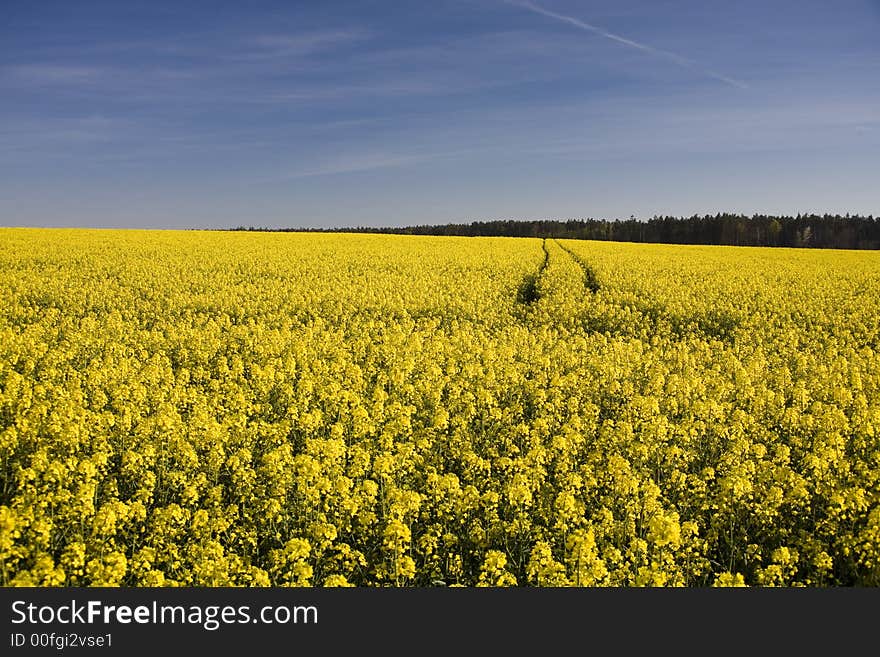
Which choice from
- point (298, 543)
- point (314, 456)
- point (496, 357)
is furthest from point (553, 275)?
point (298, 543)

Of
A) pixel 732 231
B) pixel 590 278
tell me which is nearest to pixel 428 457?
pixel 590 278

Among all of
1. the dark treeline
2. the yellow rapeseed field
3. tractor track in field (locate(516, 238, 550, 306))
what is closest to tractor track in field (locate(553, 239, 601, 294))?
tractor track in field (locate(516, 238, 550, 306))

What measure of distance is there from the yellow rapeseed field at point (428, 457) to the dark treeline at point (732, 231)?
88.4m

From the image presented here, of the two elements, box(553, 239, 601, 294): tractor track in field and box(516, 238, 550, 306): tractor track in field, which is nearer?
box(516, 238, 550, 306): tractor track in field

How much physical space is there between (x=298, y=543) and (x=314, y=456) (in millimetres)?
1691

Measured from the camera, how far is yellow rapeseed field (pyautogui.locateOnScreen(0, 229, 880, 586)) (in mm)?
4637

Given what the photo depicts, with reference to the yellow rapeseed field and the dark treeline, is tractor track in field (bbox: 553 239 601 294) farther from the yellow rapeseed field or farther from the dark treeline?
the dark treeline

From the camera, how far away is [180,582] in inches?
169

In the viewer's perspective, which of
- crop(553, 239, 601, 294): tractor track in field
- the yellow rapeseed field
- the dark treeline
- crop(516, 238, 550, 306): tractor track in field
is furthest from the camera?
the dark treeline

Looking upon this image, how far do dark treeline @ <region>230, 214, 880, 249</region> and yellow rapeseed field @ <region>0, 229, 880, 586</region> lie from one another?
8838 cm

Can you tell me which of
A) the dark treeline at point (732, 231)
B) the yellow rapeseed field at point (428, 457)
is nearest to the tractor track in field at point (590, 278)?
the yellow rapeseed field at point (428, 457)

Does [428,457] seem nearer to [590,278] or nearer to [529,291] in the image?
[529,291]

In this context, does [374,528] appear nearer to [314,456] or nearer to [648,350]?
[314,456]

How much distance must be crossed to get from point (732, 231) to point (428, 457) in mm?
99886
